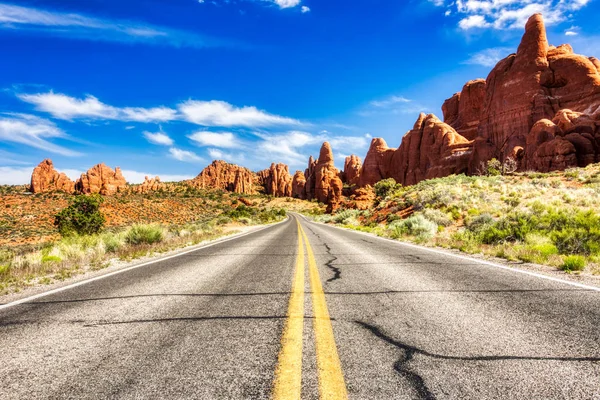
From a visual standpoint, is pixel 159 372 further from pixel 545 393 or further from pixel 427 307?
pixel 427 307

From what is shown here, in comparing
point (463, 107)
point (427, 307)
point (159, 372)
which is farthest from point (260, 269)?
point (463, 107)

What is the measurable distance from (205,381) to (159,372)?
16.3 inches

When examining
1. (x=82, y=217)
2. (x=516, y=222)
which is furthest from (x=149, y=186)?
(x=516, y=222)

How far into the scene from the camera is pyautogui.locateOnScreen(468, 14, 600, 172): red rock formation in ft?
178

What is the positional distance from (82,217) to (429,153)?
2868 inches

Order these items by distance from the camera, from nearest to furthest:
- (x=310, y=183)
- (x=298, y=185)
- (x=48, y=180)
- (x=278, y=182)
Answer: (x=48, y=180), (x=310, y=183), (x=298, y=185), (x=278, y=182)

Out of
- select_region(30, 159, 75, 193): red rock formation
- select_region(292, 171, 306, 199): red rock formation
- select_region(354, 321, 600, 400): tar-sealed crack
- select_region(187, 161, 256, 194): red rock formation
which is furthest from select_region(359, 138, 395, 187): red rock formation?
select_region(354, 321, 600, 400): tar-sealed crack

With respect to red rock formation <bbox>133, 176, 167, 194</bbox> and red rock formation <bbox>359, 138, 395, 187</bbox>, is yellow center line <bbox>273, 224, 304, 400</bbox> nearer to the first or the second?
red rock formation <bbox>359, 138, 395, 187</bbox>

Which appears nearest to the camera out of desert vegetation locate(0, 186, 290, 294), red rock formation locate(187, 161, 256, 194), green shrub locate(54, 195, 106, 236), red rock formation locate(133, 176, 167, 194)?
desert vegetation locate(0, 186, 290, 294)

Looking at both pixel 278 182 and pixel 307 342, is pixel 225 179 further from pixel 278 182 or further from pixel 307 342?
pixel 307 342

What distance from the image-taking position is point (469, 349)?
2.65 m

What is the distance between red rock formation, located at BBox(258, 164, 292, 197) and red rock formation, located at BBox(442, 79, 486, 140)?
3717 inches

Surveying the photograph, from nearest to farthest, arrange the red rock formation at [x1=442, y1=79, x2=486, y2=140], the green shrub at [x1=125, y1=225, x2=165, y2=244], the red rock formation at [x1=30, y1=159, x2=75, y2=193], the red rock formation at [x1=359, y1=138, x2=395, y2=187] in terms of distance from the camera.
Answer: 1. the green shrub at [x1=125, y1=225, x2=165, y2=244]
2. the red rock formation at [x1=442, y1=79, x2=486, y2=140]
3. the red rock formation at [x1=30, y1=159, x2=75, y2=193]
4. the red rock formation at [x1=359, y1=138, x2=395, y2=187]

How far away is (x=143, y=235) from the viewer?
13.9 meters
